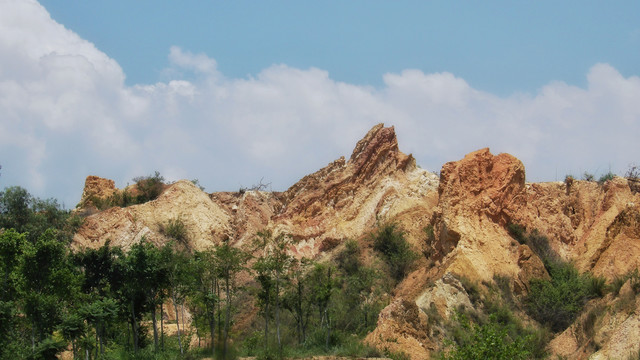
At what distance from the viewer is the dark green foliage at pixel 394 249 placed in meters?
41.7

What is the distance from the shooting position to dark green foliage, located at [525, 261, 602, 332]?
33062 millimetres

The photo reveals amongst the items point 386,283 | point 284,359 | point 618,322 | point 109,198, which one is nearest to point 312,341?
point 284,359

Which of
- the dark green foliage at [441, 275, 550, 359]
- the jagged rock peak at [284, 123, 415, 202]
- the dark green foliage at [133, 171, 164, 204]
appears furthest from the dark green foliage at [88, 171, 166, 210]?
the dark green foliage at [441, 275, 550, 359]

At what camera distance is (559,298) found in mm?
33500

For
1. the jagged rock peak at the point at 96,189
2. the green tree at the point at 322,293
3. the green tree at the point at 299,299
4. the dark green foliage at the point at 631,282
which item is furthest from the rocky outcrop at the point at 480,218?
the jagged rock peak at the point at 96,189


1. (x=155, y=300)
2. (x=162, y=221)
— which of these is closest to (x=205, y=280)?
(x=155, y=300)

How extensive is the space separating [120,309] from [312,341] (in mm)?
8200

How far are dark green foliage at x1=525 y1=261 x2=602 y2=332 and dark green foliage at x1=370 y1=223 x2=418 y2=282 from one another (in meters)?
8.17

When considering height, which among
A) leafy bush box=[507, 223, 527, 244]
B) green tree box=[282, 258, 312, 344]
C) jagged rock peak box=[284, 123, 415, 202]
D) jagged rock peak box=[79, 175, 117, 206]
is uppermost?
jagged rock peak box=[79, 175, 117, 206]

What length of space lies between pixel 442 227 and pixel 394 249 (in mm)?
5663

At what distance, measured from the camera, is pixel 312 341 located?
31.7 m

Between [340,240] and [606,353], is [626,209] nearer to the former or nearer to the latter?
[606,353]

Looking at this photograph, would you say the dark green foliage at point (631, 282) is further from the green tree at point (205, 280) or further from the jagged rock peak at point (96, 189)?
the jagged rock peak at point (96, 189)

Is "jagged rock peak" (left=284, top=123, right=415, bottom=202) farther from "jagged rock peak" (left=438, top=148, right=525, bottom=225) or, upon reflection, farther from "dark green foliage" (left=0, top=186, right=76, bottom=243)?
"dark green foliage" (left=0, top=186, right=76, bottom=243)
